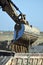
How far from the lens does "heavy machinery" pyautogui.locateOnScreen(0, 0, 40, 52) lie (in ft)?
35.3

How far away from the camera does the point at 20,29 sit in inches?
435

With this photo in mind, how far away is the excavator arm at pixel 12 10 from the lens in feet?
37.6

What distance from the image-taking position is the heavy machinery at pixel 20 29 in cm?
1075

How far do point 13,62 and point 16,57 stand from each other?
34cm

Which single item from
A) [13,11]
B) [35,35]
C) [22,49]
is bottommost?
[22,49]

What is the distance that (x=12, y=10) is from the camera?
454 inches

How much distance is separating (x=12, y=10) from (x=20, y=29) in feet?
3.47

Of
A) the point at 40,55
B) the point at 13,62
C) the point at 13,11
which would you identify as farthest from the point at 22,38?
the point at 13,62

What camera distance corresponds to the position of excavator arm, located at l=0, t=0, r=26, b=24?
11.5m

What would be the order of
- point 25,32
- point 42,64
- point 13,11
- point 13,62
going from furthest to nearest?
1. point 13,11
2. point 25,32
3. point 42,64
4. point 13,62

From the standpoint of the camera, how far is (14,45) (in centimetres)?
1159

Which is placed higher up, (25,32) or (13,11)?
(13,11)

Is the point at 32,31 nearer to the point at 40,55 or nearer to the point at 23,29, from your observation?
the point at 23,29

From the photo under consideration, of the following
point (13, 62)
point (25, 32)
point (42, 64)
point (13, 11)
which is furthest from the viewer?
point (13, 11)
